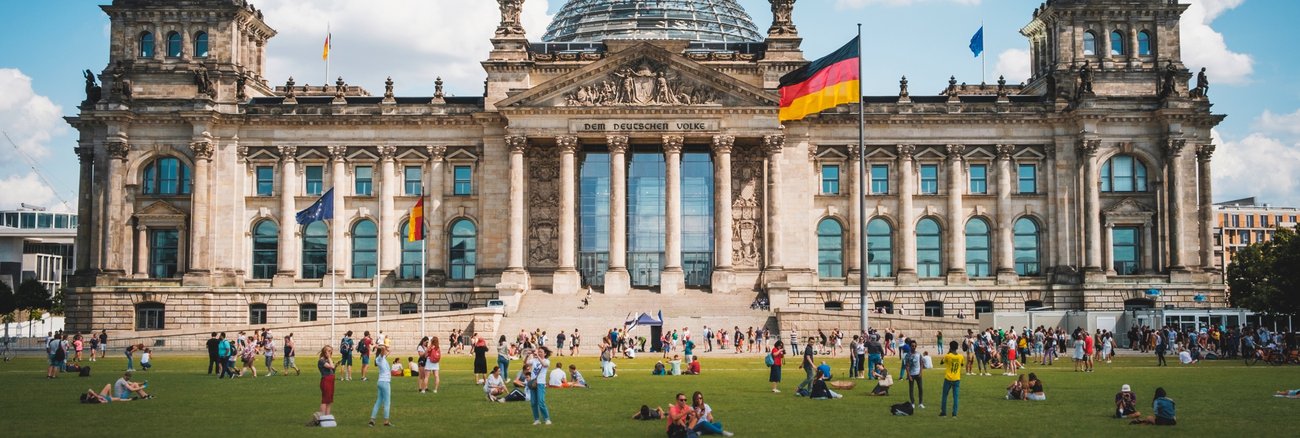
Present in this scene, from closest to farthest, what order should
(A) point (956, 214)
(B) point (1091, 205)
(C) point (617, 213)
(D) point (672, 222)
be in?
(D) point (672, 222) → (C) point (617, 213) → (B) point (1091, 205) → (A) point (956, 214)

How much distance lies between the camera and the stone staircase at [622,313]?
2965 inches

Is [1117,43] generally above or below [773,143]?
above

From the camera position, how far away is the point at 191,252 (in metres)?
88.2

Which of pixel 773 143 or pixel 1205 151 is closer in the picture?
pixel 773 143

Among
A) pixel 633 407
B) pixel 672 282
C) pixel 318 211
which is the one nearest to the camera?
pixel 633 407

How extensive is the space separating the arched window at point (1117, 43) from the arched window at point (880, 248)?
2012cm

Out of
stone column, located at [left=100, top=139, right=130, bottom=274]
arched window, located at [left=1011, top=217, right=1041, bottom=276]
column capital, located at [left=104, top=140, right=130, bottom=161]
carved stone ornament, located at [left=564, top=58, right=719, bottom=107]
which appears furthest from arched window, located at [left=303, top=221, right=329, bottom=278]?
arched window, located at [left=1011, top=217, right=1041, bottom=276]

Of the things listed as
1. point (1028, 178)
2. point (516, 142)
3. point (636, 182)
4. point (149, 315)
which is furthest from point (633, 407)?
point (149, 315)

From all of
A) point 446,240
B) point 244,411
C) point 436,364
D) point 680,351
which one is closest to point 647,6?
point 446,240

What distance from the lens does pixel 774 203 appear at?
86.0 meters

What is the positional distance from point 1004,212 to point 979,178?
116 inches

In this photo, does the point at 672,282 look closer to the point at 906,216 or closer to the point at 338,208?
the point at 906,216

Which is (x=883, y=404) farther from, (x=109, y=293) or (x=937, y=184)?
(x=109, y=293)

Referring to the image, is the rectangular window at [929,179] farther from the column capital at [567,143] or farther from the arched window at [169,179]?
the arched window at [169,179]
